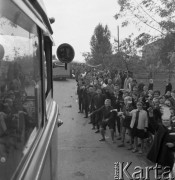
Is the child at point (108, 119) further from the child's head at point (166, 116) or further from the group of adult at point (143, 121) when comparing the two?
the child's head at point (166, 116)

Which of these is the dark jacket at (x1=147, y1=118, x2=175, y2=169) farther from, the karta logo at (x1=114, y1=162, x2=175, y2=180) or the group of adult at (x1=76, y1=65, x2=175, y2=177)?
the karta logo at (x1=114, y1=162, x2=175, y2=180)

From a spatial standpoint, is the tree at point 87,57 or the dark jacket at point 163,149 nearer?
the dark jacket at point 163,149

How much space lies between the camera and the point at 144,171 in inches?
312

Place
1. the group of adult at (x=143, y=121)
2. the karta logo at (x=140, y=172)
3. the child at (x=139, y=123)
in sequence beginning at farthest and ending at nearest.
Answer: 1. the child at (x=139, y=123)
2. the karta logo at (x=140, y=172)
3. the group of adult at (x=143, y=121)

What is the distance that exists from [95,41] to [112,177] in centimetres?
5340

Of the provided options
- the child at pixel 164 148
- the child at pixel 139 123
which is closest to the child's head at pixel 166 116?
the child at pixel 164 148

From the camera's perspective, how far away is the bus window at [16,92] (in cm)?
171

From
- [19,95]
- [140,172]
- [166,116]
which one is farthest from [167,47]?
[19,95]

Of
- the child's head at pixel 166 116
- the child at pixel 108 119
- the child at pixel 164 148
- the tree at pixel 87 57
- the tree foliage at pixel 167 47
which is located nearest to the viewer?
the child at pixel 164 148

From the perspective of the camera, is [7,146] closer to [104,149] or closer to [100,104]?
[104,149]

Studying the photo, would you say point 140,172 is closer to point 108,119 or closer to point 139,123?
point 139,123

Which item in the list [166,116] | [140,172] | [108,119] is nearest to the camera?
[140,172]

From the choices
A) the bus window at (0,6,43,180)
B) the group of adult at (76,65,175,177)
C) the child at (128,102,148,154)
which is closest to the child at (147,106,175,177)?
the group of adult at (76,65,175,177)

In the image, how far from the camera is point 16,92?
1971 mm
